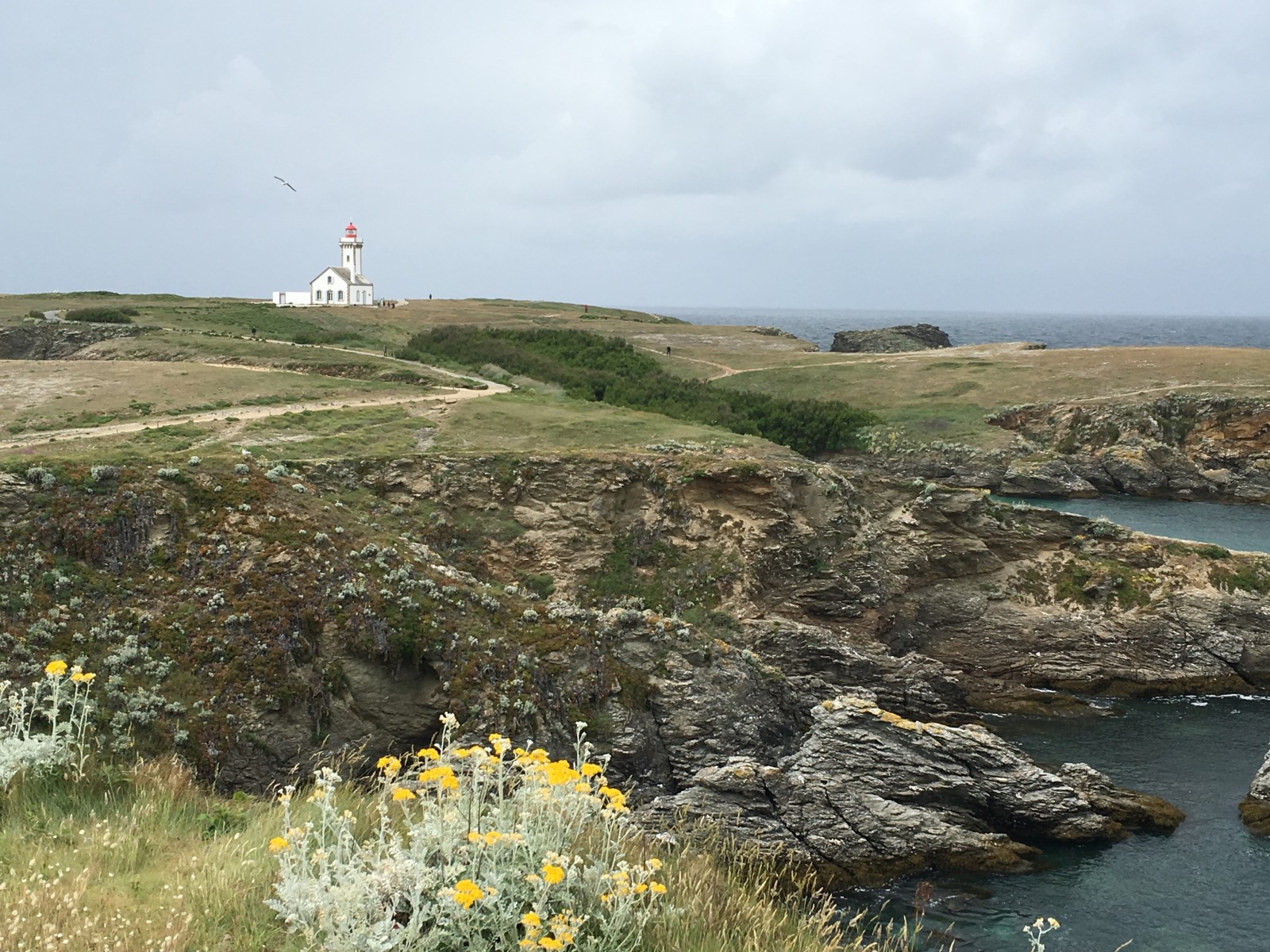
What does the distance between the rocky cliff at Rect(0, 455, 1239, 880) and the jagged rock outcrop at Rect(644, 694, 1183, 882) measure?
0.18 ft

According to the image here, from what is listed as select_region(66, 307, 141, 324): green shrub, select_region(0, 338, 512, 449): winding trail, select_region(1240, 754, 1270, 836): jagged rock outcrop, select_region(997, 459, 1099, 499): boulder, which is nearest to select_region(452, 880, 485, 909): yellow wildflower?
select_region(1240, 754, 1270, 836): jagged rock outcrop

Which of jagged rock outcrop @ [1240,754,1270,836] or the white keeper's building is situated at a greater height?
the white keeper's building

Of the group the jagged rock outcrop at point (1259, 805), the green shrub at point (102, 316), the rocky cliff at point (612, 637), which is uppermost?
the green shrub at point (102, 316)

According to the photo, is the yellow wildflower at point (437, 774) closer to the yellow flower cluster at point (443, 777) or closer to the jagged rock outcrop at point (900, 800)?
the yellow flower cluster at point (443, 777)

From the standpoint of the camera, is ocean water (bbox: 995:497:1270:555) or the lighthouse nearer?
ocean water (bbox: 995:497:1270:555)

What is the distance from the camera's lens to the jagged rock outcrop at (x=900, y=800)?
19828 millimetres

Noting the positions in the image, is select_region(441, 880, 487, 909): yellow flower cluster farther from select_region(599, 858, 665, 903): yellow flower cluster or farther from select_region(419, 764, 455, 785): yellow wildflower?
select_region(419, 764, 455, 785): yellow wildflower

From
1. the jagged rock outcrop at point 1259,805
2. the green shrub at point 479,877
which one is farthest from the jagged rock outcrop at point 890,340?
the green shrub at point 479,877

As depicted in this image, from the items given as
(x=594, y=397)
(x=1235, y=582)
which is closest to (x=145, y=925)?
(x=1235, y=582)

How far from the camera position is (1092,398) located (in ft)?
226

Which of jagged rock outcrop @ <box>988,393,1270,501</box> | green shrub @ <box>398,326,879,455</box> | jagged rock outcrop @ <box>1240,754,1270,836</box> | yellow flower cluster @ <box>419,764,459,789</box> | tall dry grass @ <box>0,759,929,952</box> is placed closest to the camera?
tall dry grass @ <box>0,759,929,952</box>

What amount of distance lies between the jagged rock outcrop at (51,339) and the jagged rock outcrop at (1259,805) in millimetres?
60500

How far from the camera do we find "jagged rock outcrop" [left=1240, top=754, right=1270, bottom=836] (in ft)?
73.4

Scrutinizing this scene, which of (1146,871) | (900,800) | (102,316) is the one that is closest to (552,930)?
(900,800)
